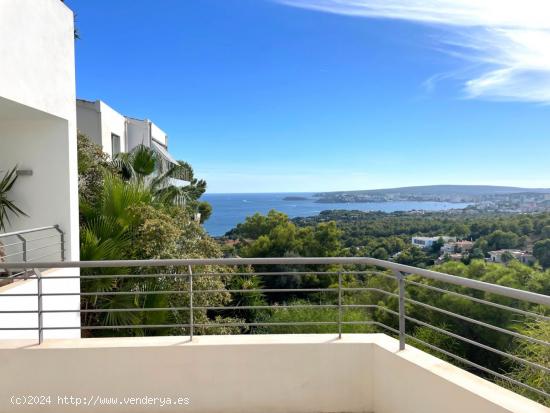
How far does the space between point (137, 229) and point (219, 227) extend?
3704 centimetres

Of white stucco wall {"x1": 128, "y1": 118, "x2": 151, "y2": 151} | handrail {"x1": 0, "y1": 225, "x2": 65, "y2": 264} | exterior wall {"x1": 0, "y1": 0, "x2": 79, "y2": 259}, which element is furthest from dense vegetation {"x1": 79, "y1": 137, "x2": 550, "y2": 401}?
white stucco wall {"x1": 128, "y1": 118, "x2": 151, "y2": 151}

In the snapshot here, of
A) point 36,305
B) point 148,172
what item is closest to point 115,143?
point 148,172

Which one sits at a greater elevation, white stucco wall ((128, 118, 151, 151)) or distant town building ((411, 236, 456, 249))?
white stucco wall ((128, 118, 151, 151))

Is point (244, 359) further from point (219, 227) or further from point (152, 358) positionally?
point (219, 227)

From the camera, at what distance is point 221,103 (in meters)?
37.1

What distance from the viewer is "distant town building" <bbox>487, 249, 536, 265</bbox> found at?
19089mm

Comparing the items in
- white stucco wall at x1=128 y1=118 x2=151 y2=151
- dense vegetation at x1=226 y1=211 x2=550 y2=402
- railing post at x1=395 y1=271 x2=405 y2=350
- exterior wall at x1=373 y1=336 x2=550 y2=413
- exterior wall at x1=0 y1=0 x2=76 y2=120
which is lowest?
dense vegetation at x1=226 y1=211 x2=550 y2=402

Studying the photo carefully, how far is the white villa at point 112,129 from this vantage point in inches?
643

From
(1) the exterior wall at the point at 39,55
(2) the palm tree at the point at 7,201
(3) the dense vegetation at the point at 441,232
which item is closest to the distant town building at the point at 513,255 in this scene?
(3) the dense vegetation at the point at 441,232

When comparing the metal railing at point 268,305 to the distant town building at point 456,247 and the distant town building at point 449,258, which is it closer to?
the distant town building at point 449,258

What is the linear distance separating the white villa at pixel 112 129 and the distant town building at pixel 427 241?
1336 cm

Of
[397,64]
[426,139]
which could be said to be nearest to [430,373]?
[397,64]

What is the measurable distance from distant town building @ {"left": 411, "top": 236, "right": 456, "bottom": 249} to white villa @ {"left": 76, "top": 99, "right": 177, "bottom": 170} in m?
13.4

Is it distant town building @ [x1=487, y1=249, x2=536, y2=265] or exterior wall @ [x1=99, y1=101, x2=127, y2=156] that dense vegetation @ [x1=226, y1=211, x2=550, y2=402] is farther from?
exterior wall @ [x1=99, y1=101, x2=127, y2=156]
